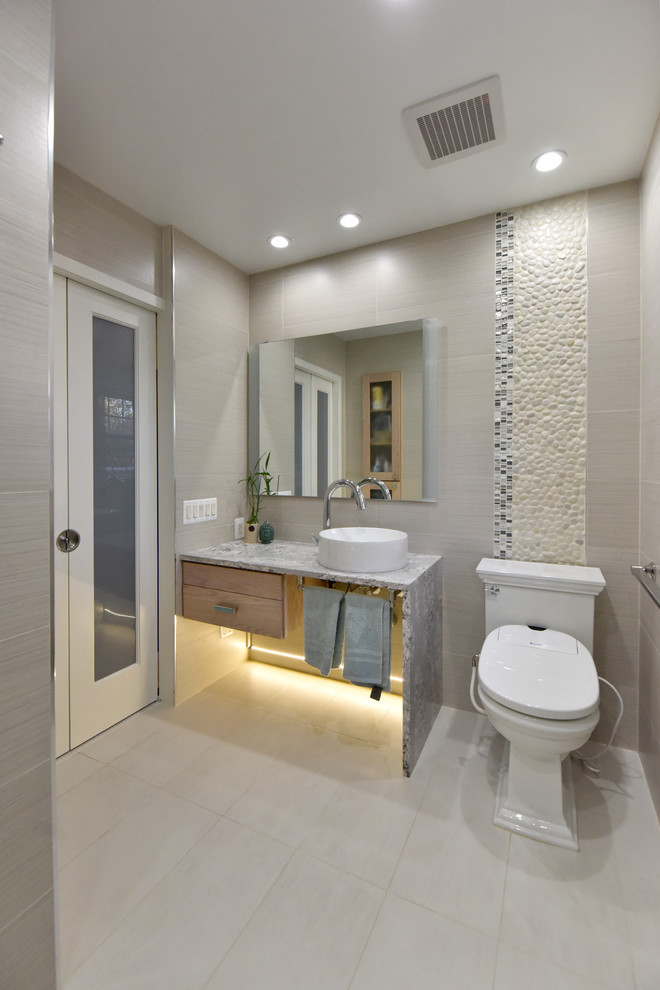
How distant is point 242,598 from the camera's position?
7.08 ft

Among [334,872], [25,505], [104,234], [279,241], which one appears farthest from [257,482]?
[334,872]

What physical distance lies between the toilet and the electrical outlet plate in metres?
1.41

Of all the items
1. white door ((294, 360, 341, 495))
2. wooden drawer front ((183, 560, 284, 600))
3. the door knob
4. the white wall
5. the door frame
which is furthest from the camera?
white door ((294, 360, 341, 495))

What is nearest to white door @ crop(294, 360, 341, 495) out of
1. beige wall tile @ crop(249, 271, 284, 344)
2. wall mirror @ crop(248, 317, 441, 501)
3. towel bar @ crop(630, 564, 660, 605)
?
wall mirror @ crop(248, 317, 441, 501)

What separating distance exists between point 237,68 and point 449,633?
7.61 ft

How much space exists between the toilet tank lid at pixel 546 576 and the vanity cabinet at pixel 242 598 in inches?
34.2

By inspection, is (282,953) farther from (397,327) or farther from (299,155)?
(299,155)

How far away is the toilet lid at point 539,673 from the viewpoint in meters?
1.39

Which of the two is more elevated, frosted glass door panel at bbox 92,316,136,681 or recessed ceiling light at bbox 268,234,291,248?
recessed ceiling light at bbox 268,234,291,248

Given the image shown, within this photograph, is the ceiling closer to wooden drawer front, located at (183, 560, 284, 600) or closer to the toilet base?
wooden drawer front, located at (183, 560, 284, 600)

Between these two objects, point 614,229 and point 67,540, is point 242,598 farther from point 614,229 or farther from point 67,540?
point 614,229

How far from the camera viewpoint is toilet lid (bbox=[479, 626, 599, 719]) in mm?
1394

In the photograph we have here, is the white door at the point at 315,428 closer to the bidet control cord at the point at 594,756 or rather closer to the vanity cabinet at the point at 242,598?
the vanity cabinet at the point at 242,598

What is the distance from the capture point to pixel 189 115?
155 centimetres
